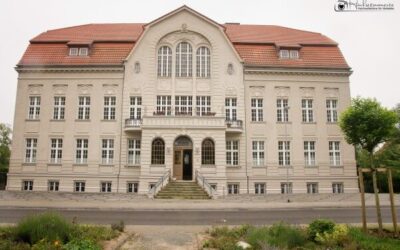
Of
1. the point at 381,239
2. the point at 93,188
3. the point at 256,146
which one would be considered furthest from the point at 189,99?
the point at 381,239

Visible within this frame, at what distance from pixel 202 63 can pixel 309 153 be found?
1339 cm

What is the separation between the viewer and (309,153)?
106ft

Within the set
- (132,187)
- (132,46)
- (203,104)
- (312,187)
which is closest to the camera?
(132,187)

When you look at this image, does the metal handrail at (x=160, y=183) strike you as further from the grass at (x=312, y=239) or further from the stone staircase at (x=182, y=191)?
the grass at (x=312, y=239)

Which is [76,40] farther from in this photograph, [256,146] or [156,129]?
[256,146]

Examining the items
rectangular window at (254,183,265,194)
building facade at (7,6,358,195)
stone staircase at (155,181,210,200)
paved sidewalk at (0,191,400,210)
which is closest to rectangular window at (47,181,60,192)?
building facade at (7,6,358,195)

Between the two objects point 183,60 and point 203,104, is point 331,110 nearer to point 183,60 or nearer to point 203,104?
point 203,104

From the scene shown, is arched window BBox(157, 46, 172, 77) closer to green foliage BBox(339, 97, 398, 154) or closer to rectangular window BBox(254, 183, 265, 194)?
rectangular window BBox(254, 183, 265, 194)

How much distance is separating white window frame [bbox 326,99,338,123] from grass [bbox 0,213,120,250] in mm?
27981

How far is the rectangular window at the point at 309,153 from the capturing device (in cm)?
3222

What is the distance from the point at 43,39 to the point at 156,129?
16.0 m

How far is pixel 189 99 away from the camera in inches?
1268

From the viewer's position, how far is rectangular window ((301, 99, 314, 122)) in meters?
33.0

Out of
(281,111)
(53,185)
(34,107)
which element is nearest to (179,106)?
(281,111)
